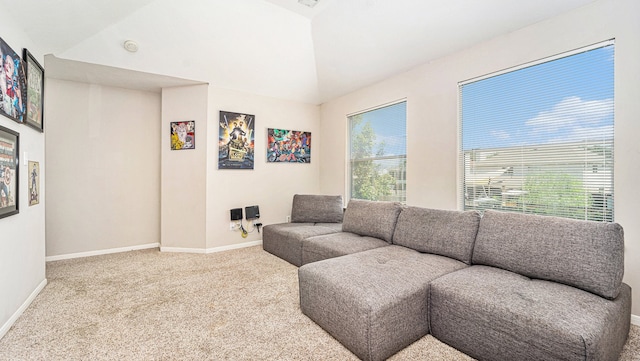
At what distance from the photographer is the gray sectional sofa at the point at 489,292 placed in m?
1.40

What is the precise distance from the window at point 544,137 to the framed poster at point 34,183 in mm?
4154

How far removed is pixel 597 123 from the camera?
6.94 feet

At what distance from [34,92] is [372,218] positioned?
3476 mm

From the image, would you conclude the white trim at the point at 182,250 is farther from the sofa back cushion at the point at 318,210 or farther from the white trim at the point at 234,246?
the sofa back cushion at the point at 318,210

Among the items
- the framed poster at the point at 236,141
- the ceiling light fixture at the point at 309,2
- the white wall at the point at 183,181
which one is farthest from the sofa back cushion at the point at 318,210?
the ceiling light fixture at the point at 309,2

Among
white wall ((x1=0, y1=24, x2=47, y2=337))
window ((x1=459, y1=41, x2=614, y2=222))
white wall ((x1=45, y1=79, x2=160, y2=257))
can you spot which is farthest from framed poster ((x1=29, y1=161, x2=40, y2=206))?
window ((x1=459, y1=41, x2=614, y2=222))

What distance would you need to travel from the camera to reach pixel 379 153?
4.01 m

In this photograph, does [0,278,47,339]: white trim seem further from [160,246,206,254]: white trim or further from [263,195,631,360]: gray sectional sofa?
[263,195,631,360]: gray sectional sofa

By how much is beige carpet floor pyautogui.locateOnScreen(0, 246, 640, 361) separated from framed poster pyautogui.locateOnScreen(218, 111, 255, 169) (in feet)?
5.20

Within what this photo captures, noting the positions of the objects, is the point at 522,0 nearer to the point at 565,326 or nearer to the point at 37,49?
the point at 565,326

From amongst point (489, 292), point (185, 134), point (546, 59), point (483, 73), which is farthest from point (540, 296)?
point (185, 134)

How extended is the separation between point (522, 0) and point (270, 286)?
3355 millimetres

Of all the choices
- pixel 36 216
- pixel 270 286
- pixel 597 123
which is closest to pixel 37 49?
pixel 36 216

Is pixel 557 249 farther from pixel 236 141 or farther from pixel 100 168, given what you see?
pixel 100 168
